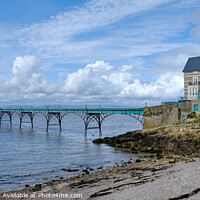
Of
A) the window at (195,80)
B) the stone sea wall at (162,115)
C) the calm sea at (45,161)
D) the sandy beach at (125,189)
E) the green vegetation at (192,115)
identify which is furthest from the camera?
the window at (195,80)

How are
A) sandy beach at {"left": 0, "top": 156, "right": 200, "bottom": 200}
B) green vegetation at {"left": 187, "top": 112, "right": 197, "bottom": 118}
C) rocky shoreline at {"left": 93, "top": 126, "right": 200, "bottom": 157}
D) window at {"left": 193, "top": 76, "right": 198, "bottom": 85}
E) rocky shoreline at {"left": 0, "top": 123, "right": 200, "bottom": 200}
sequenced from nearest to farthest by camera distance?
sandy beach at {"left": 0, "top": 156, "right": 200, "bottom": 200}
rocky shoreline at {"left": 0, "top": 123, "right": 200, "bottom": 200}
rocky shoreline at {"left": 93, "top": 126, "right": 200, "bottom": 157}
green vegetation at {"left": 187, "top": 112, "right": 197, "bottom": 118}
window at {"left": 193, "top": 76, "right": 198, "bottom": 85}

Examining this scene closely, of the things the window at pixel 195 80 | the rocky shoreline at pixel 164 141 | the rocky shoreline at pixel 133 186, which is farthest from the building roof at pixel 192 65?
the rocky shoreline at pixel 133 186

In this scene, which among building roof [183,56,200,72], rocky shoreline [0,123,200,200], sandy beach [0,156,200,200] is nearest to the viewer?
sandy beach [0,156,200,200]

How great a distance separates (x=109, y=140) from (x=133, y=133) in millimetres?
3687

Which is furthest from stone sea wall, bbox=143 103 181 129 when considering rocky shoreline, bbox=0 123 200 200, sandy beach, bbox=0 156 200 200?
sandy beach, bbox=0 156 200 200

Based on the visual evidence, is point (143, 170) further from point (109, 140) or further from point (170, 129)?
point (109, 140)

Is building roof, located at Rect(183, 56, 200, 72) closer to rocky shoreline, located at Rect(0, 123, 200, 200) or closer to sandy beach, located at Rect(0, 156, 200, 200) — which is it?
rocky shoreline, located at Rect(0, 123, 200, 200)

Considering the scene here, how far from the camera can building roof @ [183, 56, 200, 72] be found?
46.8 m

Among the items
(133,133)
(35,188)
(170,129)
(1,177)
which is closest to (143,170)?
(35,188)

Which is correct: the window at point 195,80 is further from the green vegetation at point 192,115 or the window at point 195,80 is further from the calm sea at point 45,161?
the calm sea at point 45,161

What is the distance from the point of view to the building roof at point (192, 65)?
153ft

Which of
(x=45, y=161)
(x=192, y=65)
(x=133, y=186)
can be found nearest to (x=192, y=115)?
(x=192, y=65)

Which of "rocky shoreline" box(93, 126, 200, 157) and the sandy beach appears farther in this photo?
"rocky shoreline" box(93, 126, 200, 157)

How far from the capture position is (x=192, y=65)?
47.8 meters
